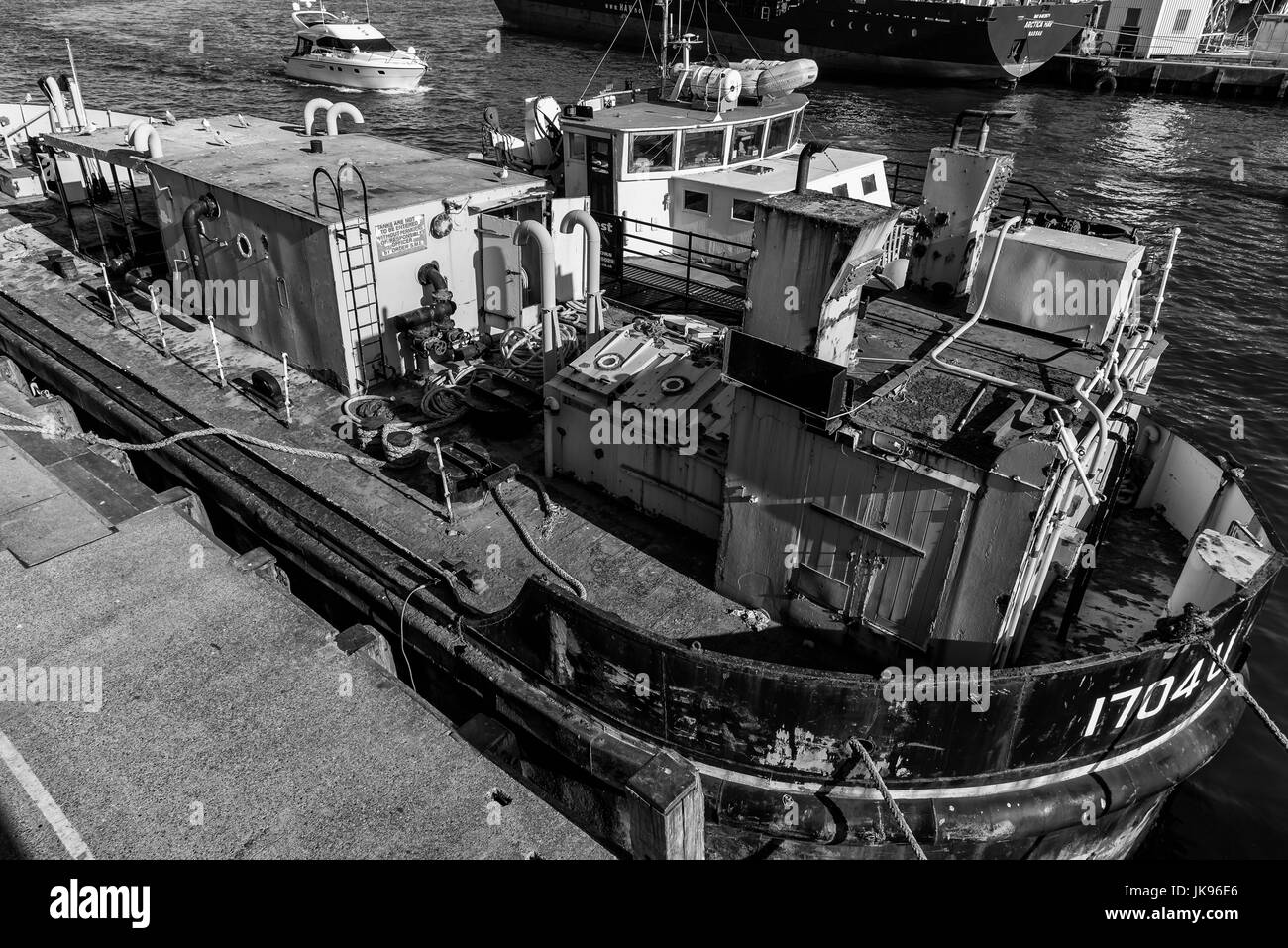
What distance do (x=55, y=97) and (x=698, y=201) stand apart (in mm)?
13469

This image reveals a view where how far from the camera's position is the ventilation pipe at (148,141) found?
13625 millimetres

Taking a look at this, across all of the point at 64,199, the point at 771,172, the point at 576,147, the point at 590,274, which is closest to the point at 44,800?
the point at 590,274

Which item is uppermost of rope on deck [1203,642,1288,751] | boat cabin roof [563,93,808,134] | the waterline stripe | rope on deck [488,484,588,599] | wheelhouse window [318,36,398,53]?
boat cabin roof [563,93,808,134]

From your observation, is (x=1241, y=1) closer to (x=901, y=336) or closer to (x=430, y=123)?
(x=430, y=123)

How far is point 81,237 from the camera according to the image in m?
17.7

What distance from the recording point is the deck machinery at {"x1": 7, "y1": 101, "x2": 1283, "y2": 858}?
23.2 ft

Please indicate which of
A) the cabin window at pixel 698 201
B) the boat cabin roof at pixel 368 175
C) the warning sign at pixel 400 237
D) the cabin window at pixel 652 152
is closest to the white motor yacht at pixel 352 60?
the boat cabin roof at pixel 368 175

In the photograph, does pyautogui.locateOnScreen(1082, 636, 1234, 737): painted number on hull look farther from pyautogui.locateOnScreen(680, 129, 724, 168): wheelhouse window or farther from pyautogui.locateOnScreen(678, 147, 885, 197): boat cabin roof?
pyautogui.locateOnScreen(680, 129, 724, 168): wheelhouse window

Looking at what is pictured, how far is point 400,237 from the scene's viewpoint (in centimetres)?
1168

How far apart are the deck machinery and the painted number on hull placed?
41 mm

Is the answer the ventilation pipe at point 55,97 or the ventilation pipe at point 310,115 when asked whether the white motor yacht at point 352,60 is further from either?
the ventilation pipe at point 310,115

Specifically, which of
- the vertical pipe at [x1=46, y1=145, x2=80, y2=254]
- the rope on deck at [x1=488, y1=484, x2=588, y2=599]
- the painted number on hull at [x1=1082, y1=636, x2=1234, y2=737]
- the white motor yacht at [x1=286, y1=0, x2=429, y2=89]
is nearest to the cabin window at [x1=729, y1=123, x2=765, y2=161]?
the rope on deck at [x1=488, y1=484, x2=588, y2=599]

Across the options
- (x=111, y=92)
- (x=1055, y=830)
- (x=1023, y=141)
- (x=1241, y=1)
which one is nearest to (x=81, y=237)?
(x=1055, y=830)

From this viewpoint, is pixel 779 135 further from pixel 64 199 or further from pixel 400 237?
pixel 64 199
